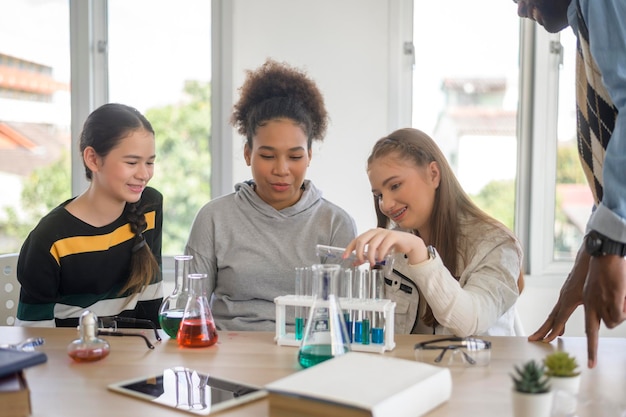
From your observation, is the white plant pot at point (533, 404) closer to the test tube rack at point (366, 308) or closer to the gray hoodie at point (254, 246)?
the test tube rack at point (366, 308)

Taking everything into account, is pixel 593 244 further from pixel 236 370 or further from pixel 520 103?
pixel 520 103

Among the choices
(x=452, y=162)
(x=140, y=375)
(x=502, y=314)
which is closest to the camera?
(x=140, y=375)

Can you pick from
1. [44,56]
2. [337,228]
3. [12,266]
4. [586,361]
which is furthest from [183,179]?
[586,361]

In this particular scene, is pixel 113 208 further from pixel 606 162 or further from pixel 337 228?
pixel 606 162

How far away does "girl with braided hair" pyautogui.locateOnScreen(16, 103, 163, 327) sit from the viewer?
1822 millimetres

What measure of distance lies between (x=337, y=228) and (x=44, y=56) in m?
1.95

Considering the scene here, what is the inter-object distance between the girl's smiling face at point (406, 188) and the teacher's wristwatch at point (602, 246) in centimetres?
61

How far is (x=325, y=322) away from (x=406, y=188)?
2.24 feet

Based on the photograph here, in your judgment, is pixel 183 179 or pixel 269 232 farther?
pixel 183 179

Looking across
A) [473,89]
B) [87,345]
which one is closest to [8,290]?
[87,345]

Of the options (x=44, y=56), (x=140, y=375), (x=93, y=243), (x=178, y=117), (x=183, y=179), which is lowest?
(x=140, y=375)

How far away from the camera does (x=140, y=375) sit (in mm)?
1170

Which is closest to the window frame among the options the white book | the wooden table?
the wooden table

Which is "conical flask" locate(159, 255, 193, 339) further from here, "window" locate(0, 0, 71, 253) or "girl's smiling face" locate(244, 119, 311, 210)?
"window" locate(0, 0, 71, 253)
